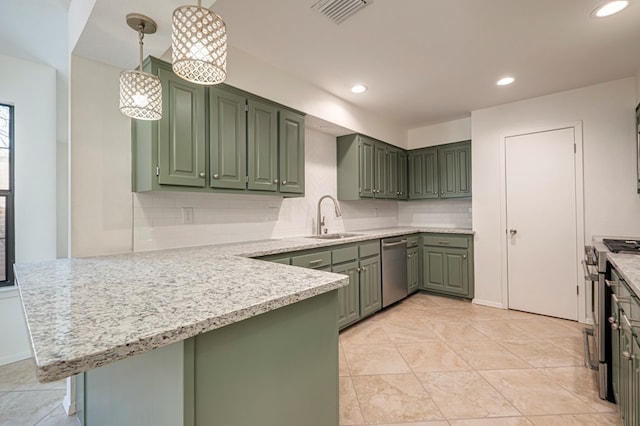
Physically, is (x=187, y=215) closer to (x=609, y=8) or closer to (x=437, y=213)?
(x=609, y=8)

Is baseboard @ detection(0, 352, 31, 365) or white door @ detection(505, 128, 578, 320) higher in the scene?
white door @ detection(505, 128, 578, 320)

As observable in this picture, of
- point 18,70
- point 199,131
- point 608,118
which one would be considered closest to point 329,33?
point 199,131

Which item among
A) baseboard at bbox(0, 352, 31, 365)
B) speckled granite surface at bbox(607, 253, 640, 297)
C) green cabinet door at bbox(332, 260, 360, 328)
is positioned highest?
speckled granite surface at bbox(607, 253, 640, 297)

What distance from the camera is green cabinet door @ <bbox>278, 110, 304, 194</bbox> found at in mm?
2760

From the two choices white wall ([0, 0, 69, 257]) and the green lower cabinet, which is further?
the green lower cabinet

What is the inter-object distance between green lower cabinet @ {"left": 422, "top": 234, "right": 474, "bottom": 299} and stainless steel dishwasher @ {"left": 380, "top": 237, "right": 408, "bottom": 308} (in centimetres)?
49

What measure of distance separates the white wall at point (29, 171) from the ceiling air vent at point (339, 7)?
2.78 metres

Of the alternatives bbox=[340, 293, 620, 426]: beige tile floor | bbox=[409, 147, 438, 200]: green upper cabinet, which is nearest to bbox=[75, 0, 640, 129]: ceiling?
bbox=[409, 147, 438, 200]: green upper cabinet

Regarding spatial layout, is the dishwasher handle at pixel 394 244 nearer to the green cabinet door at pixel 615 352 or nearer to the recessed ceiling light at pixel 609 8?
the green cabinet door at pixel 615 352

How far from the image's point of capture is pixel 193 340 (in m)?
0.77

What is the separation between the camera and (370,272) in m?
3.26

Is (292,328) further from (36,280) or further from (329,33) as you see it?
(329,33)

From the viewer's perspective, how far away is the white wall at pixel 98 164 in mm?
1877

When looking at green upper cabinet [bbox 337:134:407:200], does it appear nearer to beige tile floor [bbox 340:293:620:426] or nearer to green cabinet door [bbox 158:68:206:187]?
beige tile floor [bbox 340:293:620:426]
